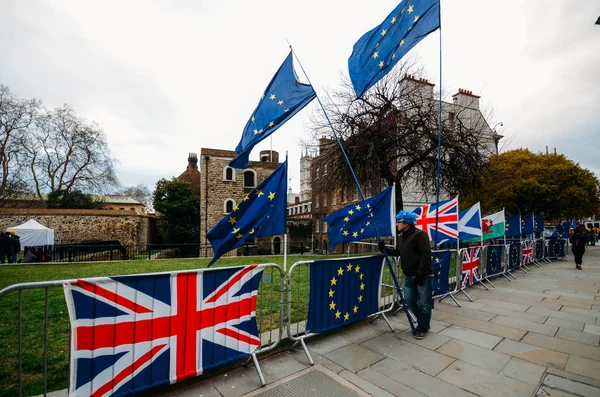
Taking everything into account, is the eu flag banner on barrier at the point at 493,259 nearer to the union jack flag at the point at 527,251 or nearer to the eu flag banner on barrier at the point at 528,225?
the union jack flag at the point at 527,251

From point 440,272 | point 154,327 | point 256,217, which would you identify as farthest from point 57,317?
point 440,272

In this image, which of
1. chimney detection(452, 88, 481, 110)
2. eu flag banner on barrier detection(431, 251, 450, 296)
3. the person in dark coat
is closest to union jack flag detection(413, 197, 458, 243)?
eu flag banner on barrier detection(431, 251, 450, 296)

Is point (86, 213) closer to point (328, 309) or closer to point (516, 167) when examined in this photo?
point (328, 309)

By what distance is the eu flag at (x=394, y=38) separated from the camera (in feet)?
16.1

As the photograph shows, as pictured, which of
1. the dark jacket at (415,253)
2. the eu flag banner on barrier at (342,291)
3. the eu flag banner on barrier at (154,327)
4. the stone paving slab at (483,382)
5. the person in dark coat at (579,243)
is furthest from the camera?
the person in dark coat at (579,243)

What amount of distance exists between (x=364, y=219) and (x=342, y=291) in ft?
5.09

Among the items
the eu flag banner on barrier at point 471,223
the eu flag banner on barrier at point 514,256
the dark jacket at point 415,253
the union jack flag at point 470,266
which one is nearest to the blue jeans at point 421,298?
the dark jacket at point 415,253

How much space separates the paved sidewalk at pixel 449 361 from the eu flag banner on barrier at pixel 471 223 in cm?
252

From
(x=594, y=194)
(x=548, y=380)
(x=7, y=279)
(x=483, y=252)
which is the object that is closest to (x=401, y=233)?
(x=548, y=380)

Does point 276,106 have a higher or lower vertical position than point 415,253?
higher

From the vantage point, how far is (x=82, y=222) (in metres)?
23.3

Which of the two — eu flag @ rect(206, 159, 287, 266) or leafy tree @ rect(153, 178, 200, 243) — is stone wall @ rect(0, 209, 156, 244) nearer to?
leafy tree @ rect(153, 178, 200, 243)

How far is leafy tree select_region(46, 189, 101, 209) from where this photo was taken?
99.8ft

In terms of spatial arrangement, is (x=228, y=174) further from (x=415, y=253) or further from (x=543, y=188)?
(x=415, y=253)
